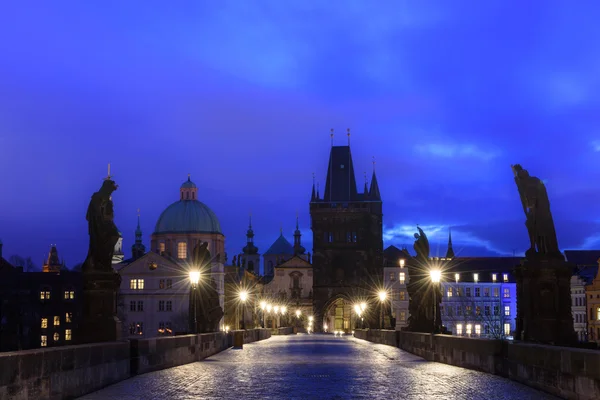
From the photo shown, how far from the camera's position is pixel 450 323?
12794cm

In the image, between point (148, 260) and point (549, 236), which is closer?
point (549, 236)

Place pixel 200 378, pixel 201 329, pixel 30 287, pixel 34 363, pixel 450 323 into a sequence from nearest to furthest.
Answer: pixel 34 363 < pixel 200 378 < pixel 201 329 < pixel 30 287 < pixel 450 323

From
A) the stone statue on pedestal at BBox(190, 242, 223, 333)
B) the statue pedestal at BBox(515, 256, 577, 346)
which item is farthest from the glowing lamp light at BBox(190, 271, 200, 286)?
the statue pedestal at BBox(515, 256, 577, 346)

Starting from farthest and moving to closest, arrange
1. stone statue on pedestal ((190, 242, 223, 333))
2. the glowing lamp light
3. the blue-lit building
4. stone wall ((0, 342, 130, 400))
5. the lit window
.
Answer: the lit window < the blue-lit building < stone statue on pedestal ((190, 242, 223, 333)) < the glowing lamp light < stone wall ((0, 342, 130, 400))

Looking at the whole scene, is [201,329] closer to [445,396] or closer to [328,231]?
[445,396]

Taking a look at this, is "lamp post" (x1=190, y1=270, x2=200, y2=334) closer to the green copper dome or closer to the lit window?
the lit window

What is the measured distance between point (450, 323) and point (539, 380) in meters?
113

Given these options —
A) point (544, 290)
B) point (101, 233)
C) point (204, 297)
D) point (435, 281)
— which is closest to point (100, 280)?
point (101, 233)

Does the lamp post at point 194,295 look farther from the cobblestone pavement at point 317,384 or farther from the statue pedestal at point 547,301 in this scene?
the statue pedestal at point 547,301

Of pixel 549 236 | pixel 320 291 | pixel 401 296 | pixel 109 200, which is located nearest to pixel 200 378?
pixel 109 200

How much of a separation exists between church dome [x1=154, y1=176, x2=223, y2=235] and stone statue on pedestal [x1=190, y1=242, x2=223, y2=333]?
367 ft

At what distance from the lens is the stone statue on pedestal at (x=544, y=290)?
73.0ft

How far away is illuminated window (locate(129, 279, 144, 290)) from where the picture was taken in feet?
422

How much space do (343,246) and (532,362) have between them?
135m
